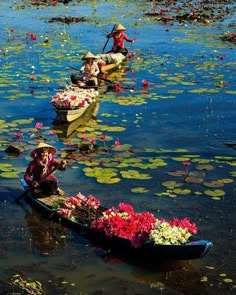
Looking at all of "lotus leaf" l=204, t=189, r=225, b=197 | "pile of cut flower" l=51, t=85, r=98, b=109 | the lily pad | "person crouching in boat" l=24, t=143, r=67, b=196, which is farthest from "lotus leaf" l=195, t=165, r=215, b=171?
"pile of cut flower" l=51, t=85, r=98, b=109

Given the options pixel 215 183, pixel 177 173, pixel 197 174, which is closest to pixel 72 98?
pixel 177 173

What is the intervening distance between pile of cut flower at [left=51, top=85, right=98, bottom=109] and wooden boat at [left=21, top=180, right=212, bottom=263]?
513cm

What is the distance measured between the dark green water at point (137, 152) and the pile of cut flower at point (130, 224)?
1.29 ft

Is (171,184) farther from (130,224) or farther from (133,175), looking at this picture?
(130,224)

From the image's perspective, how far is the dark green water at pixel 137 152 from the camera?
8.81 meters

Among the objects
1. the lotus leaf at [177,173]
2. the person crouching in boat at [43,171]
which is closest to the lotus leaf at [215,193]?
the lotus leaf at [177,173]

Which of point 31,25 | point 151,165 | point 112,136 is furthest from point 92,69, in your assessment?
point 31,25

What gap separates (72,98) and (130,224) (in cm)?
755

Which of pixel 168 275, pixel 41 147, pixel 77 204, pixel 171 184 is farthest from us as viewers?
pixel 171 184

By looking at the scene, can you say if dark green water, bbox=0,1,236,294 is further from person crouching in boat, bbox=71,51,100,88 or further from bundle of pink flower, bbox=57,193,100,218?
person crouching in boat, bbox=71,51,100,88

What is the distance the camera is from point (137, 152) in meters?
13.6

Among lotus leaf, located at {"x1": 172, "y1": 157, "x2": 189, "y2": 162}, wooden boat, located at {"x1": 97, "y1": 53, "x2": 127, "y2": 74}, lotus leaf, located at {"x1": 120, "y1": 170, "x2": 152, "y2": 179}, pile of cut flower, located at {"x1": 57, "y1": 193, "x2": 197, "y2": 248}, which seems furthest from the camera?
wooden boat, located at {"x1": 97, "y1": 53, "x2": 127, "y2": 74}

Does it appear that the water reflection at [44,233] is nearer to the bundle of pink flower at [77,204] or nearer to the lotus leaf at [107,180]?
the bundle of pink flower at [77,204]

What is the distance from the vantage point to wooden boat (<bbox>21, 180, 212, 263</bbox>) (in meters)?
8.51
